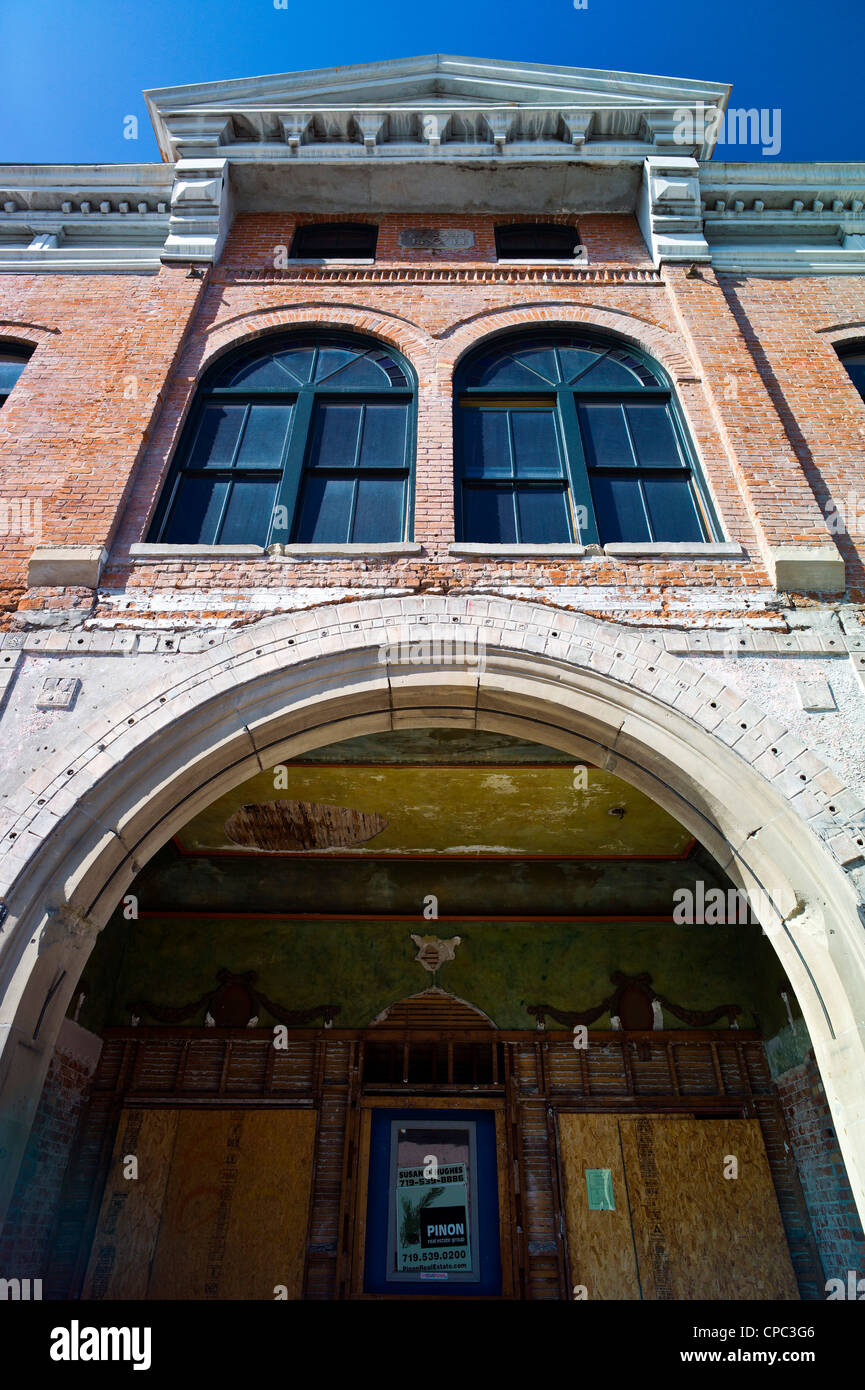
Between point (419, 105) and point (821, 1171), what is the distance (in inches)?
467

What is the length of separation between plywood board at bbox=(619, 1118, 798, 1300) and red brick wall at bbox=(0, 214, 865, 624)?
5.24 metres

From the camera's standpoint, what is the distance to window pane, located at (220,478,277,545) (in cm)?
687

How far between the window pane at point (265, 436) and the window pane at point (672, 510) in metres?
3.36

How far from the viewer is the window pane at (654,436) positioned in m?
7.44

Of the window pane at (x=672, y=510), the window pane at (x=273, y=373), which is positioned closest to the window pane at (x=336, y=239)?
the window pane at (x=273, y=373)

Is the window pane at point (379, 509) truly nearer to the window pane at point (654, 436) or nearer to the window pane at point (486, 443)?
the window pane at point (486, 443)

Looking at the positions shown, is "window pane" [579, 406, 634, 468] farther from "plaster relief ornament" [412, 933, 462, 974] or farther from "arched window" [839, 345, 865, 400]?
"plaster relief ornament" [412, 933, 462, 974]

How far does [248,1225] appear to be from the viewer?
7406 millimetres

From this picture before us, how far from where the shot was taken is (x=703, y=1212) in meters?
7.42

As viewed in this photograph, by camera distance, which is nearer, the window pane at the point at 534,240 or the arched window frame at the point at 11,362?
the arched window frame at the point at 11,362

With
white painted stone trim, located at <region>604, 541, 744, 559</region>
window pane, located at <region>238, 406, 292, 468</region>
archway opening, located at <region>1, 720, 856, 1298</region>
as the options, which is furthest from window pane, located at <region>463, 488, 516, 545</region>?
window pane, located at <region>238, 406, 292, 468</region>

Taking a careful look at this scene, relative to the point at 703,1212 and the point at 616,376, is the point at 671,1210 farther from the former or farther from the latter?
the point at 616,376
